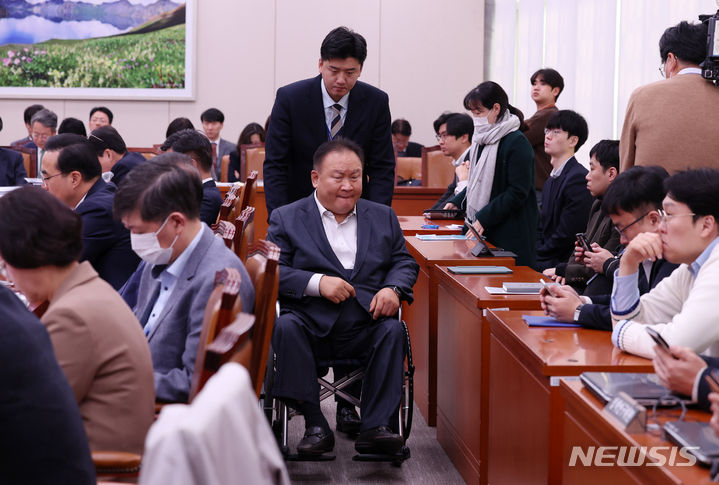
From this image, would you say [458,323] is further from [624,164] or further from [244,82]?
[244,82]

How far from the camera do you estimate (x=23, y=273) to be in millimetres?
1682

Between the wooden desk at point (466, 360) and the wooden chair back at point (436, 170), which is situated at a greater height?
the wooden chair back at point (436, 170)

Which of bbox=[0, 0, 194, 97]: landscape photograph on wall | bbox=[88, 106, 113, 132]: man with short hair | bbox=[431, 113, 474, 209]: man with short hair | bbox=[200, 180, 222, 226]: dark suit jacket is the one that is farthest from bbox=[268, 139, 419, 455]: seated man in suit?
bbox=[0, 0, 194, 97]: landscape photograph on wall

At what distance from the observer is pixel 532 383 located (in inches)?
84.6

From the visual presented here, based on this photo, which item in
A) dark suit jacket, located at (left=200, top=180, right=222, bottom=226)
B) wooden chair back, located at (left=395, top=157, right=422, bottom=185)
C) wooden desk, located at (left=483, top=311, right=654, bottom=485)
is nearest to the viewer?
wooden desk, located at (left=483, top=311, right=654, bottom=485)

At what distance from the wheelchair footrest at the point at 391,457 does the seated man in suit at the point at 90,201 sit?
1.05 meters

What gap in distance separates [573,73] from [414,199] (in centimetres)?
175

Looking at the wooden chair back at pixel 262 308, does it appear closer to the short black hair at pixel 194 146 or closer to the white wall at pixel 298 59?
the short black hair at pixel 194 146

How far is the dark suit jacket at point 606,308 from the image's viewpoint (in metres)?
2.34

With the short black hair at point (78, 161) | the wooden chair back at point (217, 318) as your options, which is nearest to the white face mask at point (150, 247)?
the wooden chair back at point (217, 318)

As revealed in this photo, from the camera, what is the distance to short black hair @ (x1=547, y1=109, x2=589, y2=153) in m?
4.52

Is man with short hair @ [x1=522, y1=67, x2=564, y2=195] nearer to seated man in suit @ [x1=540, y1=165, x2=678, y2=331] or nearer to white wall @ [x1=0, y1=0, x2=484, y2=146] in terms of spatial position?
seated man in suit @ [x1=540, y1=165, x2=678, y2=331]

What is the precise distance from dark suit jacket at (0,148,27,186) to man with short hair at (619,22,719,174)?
4.56 meters

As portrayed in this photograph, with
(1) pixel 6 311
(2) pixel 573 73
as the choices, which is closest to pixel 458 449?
(1) pixel 6 311
